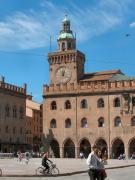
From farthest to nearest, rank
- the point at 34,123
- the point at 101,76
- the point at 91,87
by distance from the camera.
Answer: the point at 34,123 → the point at 101,76 → the point at 91,87

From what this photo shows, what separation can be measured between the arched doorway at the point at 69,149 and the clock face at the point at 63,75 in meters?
10.1

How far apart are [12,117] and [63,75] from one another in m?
10.5

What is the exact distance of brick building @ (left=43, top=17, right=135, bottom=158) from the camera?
6594 cm

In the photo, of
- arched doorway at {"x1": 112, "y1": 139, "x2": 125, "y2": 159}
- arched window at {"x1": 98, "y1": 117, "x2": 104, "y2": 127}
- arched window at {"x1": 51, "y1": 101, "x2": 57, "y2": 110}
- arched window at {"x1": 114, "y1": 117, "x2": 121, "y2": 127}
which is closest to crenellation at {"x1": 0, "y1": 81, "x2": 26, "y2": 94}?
arched window at {"x1": 51, "y1": 101, "x2": 57, "y2": 110}

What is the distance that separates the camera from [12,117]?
73.6m

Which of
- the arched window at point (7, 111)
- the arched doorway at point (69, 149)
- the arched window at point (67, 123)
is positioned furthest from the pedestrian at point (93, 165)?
the arched window at point (7, 111)

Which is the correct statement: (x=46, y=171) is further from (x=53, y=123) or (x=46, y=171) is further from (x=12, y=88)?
(x=12, y=88)

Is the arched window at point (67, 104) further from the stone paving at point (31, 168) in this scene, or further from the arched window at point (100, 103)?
the stone paving at point (31, 168)

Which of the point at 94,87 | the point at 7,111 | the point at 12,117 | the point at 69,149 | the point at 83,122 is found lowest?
the point at 69,149

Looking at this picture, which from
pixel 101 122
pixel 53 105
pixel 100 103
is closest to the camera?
pixel 101 122

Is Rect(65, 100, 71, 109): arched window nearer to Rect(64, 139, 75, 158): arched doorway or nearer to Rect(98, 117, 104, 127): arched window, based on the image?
Rect(64, 139, 75, 158): arched doorway

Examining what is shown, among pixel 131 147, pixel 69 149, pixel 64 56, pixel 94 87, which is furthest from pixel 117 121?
pixel 64 56

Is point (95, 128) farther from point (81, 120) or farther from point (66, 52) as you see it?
point (66, 52)

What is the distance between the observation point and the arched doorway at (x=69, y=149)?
69488 millimetres
